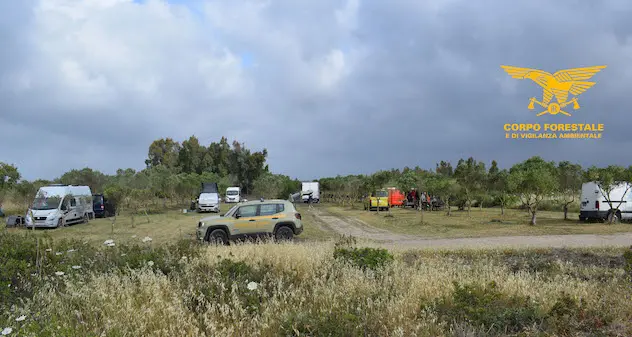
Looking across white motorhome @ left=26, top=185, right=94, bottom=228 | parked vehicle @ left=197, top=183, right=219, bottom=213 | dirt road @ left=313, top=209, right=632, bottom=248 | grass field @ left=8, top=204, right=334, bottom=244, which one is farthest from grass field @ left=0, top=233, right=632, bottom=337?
parked vehicle @ left=197, top=183, right=219, bottom=213

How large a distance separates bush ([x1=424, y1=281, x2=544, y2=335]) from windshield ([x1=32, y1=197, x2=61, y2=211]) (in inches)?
1107

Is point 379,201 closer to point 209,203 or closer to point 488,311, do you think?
point 209,203

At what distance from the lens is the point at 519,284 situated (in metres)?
5.75

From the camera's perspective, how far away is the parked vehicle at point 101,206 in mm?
35281

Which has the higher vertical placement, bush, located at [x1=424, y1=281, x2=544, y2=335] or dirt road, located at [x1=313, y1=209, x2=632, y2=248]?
bush, located at [x1=424, y1=281, x2=544, y2=335]

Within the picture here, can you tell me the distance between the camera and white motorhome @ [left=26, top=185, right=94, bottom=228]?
1033 inches

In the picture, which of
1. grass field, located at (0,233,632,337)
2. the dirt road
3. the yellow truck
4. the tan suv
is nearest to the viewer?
grass field, located at (0,233,632,337)

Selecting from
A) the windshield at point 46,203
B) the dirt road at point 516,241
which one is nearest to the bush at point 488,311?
the dirt road at point 516,241

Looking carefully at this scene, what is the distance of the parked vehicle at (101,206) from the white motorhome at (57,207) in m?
4.65

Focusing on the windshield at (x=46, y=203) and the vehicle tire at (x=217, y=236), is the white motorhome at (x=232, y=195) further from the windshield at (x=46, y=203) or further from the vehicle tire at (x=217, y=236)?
the vehicle tire at (x=217, y=236)

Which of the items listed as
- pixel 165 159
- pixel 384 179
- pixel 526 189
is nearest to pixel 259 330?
pixel 526 189

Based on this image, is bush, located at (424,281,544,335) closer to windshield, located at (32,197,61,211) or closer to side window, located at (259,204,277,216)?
A: side window, located at (259,204,277,216)

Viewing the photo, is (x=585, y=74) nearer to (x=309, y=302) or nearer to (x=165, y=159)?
(x=309, y=302)

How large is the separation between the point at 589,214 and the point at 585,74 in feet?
28.3
